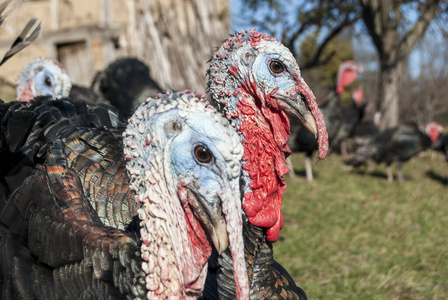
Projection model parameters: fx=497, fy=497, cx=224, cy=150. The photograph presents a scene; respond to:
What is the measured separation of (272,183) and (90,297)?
1065mm

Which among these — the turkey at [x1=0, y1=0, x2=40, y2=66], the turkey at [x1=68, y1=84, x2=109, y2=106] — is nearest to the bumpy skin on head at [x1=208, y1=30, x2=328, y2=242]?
the turkey at [x1=0, y1=0, x2=40, y2=66]

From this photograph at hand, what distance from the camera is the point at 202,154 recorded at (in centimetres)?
153

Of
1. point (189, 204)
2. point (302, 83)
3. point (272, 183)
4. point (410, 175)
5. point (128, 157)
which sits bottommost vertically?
point (410, 175)

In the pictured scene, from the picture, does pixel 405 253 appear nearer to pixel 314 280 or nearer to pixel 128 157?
pixel 314 280

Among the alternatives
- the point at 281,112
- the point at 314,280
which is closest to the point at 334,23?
the point at 314,280

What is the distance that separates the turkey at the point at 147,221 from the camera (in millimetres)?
1540

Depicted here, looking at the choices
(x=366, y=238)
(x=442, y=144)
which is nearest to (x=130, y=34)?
(x=366, y=238)

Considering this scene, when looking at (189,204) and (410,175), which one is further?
(410,175)

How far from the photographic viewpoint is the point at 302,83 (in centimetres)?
242

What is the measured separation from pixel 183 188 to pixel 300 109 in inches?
40.8

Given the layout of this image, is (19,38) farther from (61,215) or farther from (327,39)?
(327,39)

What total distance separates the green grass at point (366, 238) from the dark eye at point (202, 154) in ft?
4.77

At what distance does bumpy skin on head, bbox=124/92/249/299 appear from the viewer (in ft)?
5.02

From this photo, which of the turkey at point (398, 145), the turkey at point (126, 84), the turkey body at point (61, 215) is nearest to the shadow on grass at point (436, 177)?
the turkey at point (398, 145)
